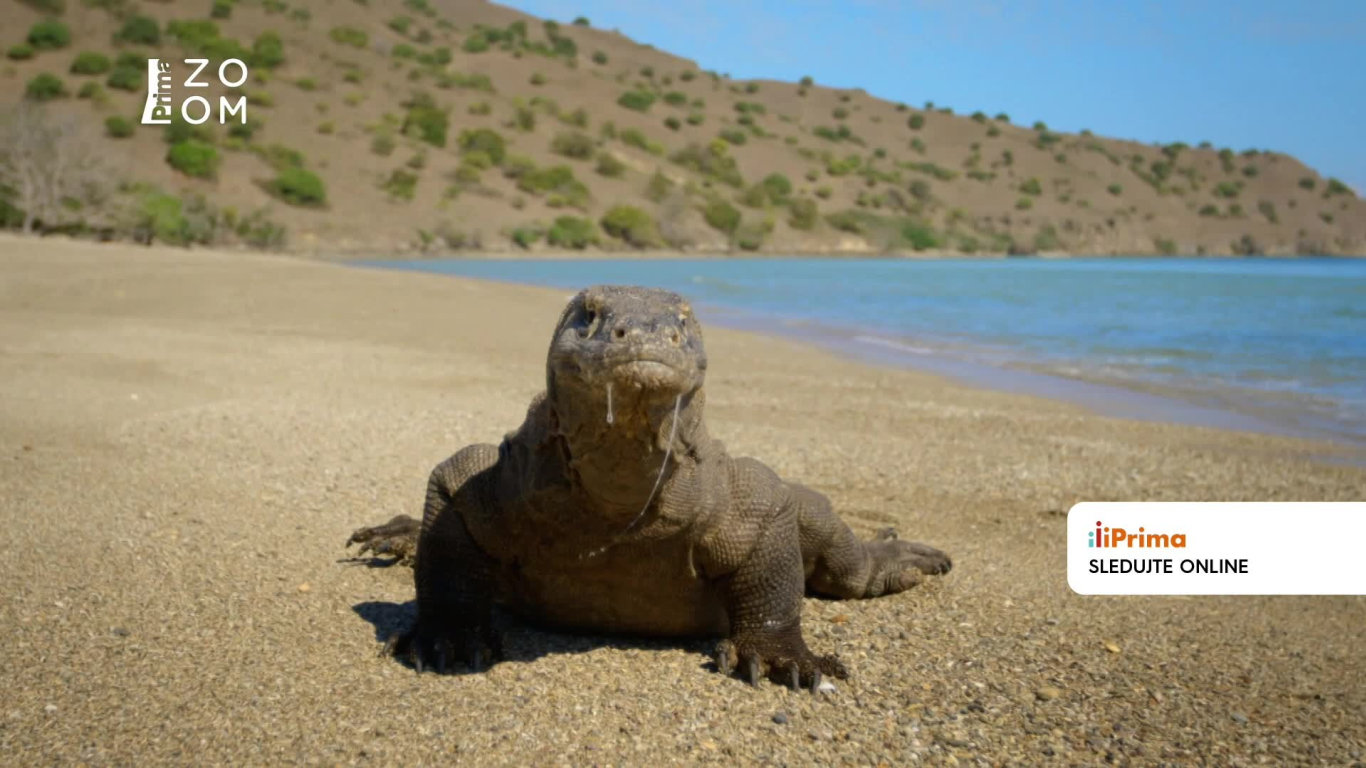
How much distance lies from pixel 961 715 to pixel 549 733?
1.41 meters

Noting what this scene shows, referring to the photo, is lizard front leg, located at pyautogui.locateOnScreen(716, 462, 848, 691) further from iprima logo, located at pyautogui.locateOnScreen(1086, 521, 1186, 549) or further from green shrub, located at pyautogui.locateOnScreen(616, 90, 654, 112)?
green shrub, located at pyautogui.locateOnScreen(616, 90, 654, 112)

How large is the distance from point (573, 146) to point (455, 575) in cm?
6738

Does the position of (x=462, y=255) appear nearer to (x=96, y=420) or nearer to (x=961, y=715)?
(x=96, y=420)

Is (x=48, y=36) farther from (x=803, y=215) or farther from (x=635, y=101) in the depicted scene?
(x=803, y=215)

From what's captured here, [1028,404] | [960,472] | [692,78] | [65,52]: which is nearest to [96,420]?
[960,472]

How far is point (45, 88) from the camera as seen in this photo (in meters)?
54.7

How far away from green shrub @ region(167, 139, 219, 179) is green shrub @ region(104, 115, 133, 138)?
104 inches

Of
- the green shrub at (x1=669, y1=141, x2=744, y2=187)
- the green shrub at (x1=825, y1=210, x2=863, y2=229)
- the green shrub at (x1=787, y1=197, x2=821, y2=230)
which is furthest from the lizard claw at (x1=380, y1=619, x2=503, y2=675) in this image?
the green shrub at (x1=669, y1=141, x2=744, y2=187)

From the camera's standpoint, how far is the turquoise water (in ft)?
45.9

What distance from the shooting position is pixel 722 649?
4.27 metres

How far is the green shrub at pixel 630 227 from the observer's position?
59531mm

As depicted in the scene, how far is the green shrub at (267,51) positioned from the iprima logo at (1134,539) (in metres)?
68.8

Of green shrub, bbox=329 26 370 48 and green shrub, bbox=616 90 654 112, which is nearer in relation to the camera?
green shrub, bbox=329 26 370 48

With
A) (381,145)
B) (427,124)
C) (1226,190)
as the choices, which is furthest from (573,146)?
(1226,190)
